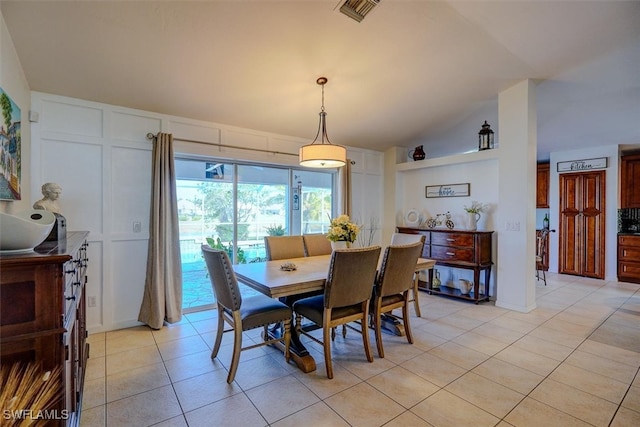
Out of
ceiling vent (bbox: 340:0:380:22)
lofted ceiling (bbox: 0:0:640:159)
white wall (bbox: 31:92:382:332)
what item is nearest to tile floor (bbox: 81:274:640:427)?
white wall (bbox: 31:92:382:332)

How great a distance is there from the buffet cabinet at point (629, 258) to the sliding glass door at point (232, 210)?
18.0 feet

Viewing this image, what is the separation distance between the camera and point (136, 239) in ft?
10.9

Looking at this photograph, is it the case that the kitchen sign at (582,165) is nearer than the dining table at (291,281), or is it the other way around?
the dining table at (291,281)

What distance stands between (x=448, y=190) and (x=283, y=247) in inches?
121

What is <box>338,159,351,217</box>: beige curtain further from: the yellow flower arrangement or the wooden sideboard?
the yellow flower arrangement

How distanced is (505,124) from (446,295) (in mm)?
2464

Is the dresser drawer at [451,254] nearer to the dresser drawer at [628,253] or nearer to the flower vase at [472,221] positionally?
the flower vase at [472,221]

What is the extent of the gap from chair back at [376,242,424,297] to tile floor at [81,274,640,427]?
590 mm

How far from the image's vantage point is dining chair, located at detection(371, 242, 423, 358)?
8.42 feet

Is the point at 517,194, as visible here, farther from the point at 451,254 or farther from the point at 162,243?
the point at 162,243

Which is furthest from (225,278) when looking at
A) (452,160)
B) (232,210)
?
(452,160)

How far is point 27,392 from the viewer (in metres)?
1.10

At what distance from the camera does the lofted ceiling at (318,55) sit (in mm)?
2324

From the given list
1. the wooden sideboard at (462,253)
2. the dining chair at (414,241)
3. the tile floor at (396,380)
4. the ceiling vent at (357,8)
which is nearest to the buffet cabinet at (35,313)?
the tile floor at (396,380)
